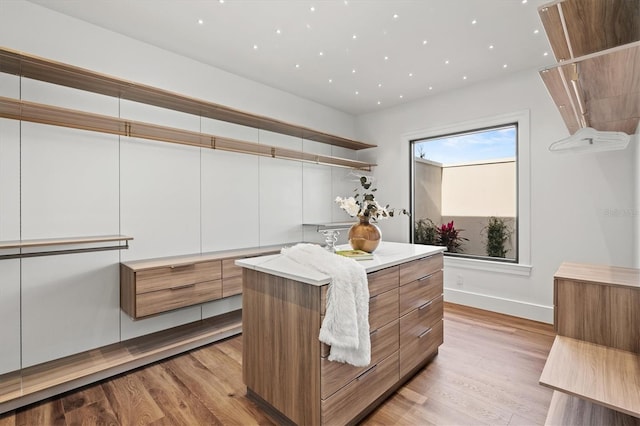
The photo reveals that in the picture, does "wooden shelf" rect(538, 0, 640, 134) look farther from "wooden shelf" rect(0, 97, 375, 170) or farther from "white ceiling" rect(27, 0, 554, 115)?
"wooden shelf" rect(0, 97, 375, 170)

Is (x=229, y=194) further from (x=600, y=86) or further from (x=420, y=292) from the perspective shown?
(x=600, y=86)

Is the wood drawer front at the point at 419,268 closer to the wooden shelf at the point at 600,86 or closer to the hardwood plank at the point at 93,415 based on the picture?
the wooden shelf at the point at 600,86

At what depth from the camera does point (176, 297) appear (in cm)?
266

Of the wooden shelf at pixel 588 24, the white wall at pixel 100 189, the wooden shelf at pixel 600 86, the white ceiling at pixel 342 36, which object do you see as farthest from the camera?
the white ceiling at pixel 342 36

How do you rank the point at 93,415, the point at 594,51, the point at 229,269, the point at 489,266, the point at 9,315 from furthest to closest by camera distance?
the point at 489,266, the point at 229,269, the point at 9,315, the point at 93,415, the point at 594,51

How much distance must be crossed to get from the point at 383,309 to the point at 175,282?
69.9 inches

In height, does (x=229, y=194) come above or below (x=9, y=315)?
above

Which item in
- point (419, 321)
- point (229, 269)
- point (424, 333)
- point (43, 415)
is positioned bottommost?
point (43, 415)

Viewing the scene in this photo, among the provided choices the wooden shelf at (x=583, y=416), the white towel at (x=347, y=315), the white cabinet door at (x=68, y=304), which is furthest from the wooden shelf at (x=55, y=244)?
the wooden shelf at (x=583, y=416)

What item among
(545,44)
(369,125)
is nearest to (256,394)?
(545,44)

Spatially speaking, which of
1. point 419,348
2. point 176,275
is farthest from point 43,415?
point 419,348

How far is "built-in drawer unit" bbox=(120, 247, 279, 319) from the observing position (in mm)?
2465

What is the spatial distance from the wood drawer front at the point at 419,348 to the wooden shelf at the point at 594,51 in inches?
71.4

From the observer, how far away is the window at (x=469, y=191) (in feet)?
12.7
